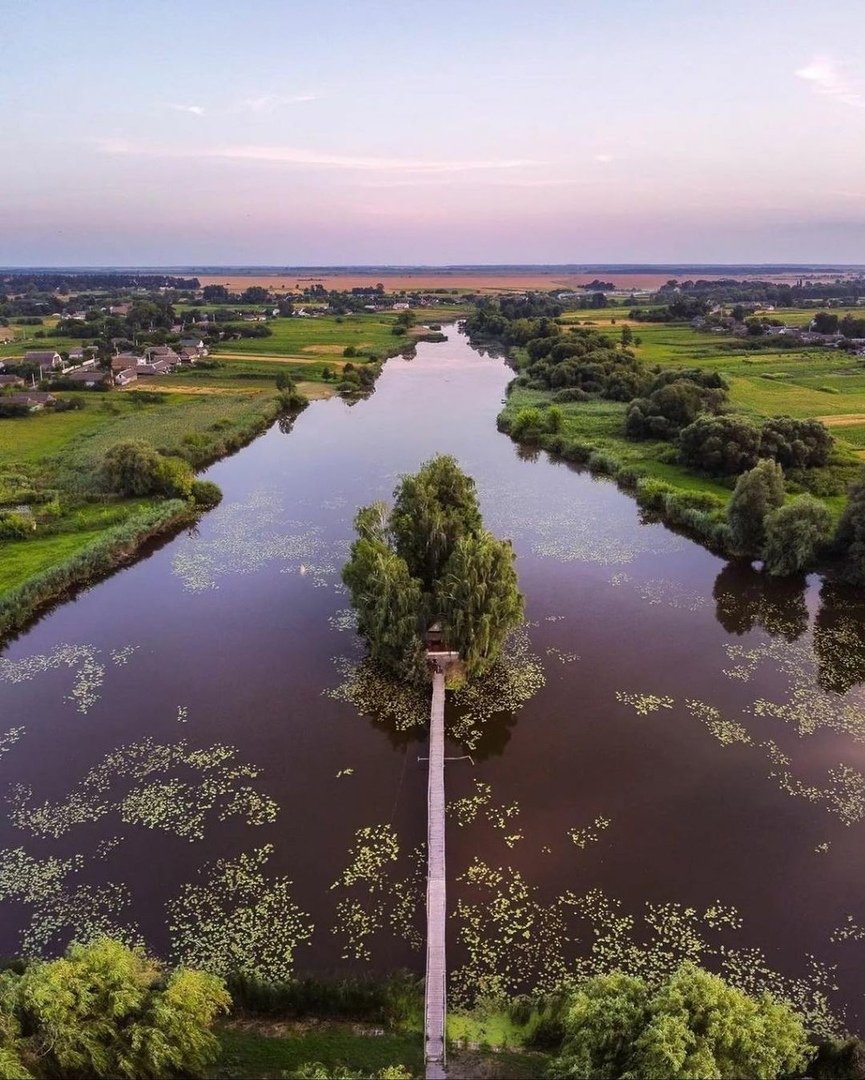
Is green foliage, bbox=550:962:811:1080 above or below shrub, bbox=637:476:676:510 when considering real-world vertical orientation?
below

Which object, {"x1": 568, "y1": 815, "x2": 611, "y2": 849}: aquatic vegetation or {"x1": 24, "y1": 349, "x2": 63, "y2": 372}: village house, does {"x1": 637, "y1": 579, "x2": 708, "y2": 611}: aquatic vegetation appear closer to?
{"x1": 568, "y1": 815, "x2": 611, "y2": 849}: aquatic vegetation

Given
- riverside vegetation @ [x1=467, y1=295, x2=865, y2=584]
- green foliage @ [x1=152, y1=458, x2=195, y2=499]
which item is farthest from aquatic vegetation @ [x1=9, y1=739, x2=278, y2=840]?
riverside vegetation @ [x1=467, y1=295, x2=865, y2=584]

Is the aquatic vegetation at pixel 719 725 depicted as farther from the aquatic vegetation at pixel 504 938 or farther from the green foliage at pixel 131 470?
the green foliage at pixel 131 470

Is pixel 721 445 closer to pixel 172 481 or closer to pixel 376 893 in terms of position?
pixel 172 481

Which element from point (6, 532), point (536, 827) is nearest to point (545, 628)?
point (536, 827)

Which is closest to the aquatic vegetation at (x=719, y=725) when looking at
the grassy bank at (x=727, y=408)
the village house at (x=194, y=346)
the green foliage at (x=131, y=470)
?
the grassy bank at (x=727, y=408)
